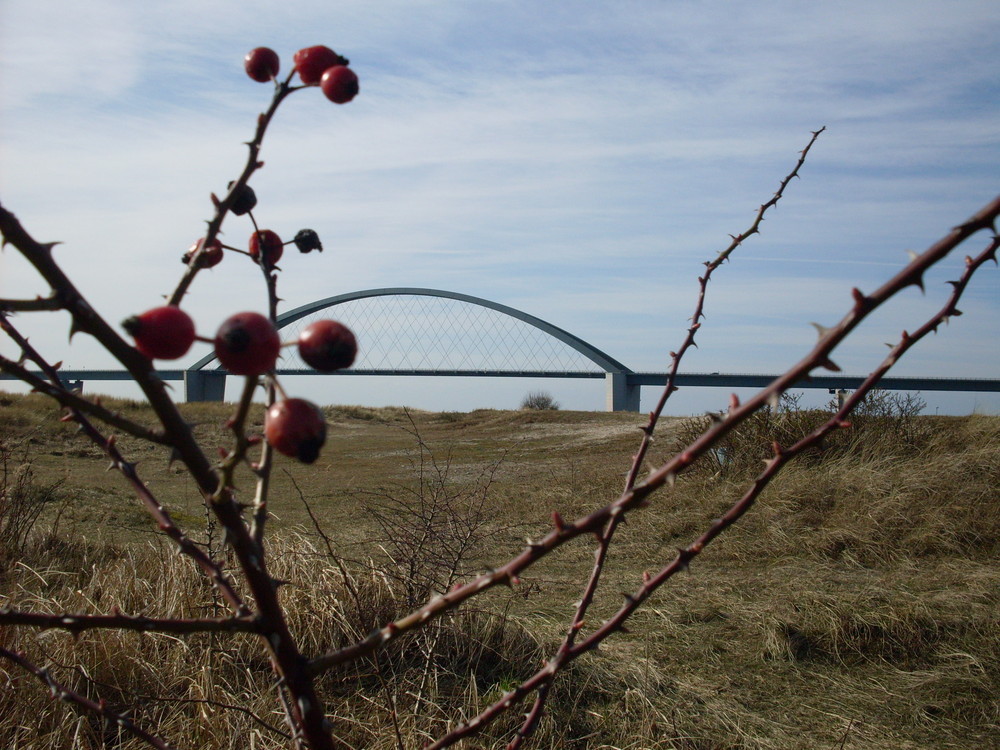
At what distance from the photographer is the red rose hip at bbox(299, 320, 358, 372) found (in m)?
0.55

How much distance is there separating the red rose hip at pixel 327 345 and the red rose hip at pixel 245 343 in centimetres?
2

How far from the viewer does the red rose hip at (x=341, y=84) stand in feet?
2.53

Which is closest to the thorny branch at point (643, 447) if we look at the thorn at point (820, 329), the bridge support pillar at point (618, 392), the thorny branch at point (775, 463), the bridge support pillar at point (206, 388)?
the thorny branch at point (775, 463)

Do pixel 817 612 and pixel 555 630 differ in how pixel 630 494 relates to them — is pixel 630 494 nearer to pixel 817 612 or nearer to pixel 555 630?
pixel 555 630

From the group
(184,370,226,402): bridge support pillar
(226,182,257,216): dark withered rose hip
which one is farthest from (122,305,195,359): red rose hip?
(184,370,226,402): bridge support pillar

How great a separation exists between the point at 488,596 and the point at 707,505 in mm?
3040

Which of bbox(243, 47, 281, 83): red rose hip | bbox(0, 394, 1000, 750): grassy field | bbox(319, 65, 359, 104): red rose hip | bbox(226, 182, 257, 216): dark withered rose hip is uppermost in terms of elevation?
bbox(243, 47, 281, 83): red rose hip

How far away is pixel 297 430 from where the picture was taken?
1.83 feet

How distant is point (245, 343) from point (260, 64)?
0.43 metres

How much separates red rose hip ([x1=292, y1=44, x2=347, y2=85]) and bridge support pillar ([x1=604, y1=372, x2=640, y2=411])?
135ft

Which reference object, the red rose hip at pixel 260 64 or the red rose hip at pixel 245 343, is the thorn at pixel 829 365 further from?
the red rose hip at pixel 260 64

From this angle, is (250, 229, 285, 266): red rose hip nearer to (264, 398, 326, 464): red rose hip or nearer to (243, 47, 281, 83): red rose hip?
(243, 47, 281, 83): red rose hip

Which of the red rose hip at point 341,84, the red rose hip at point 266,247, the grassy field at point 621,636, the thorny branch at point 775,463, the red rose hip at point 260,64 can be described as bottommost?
the grassy field at point 621,636

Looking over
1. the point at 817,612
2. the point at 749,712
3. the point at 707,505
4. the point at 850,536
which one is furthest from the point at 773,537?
the point at 749,712
